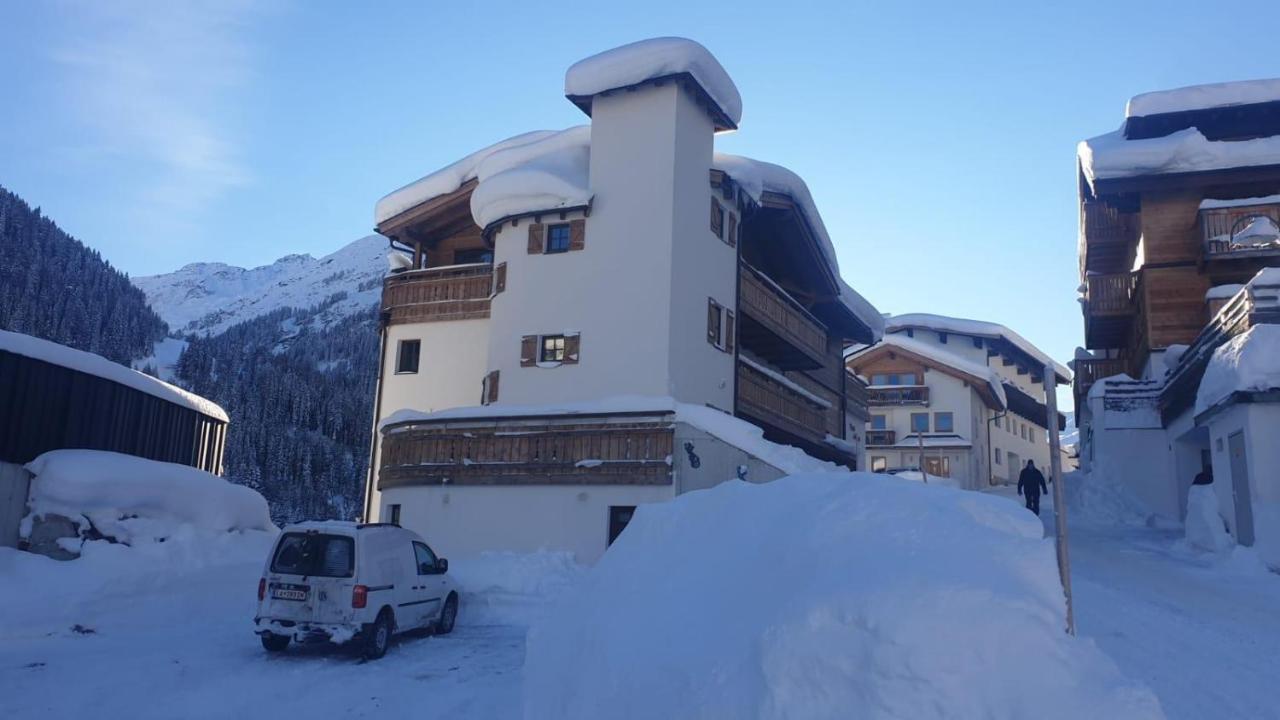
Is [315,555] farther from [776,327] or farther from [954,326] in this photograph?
[954,326]

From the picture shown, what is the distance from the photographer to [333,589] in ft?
43.1

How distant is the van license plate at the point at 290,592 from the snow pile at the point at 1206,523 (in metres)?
16.9

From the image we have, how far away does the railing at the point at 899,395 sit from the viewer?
54594 mm

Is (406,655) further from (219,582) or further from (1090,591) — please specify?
(1090,591)

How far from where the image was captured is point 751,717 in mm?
5207

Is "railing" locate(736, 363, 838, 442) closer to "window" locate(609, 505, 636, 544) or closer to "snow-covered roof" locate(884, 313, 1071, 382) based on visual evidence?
"window" locate(609, 505, 636, 544)

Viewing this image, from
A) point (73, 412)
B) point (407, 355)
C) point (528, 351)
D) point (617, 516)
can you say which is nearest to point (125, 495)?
point (73, 412)

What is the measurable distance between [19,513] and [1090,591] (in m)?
18.1

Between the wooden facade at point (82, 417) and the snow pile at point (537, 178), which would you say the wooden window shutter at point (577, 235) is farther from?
the wooden facade at point (82, 417)

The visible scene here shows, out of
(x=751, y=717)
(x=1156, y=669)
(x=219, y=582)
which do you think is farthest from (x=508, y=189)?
(x=751, y=717)

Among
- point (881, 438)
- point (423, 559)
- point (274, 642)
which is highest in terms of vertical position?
point (881, 438)

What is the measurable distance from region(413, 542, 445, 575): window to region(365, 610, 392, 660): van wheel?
1.59m

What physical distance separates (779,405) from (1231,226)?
14381 mm

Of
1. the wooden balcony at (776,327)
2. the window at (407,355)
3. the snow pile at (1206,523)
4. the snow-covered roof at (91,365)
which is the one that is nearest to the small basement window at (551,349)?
the wooden balcony at (776,327)
